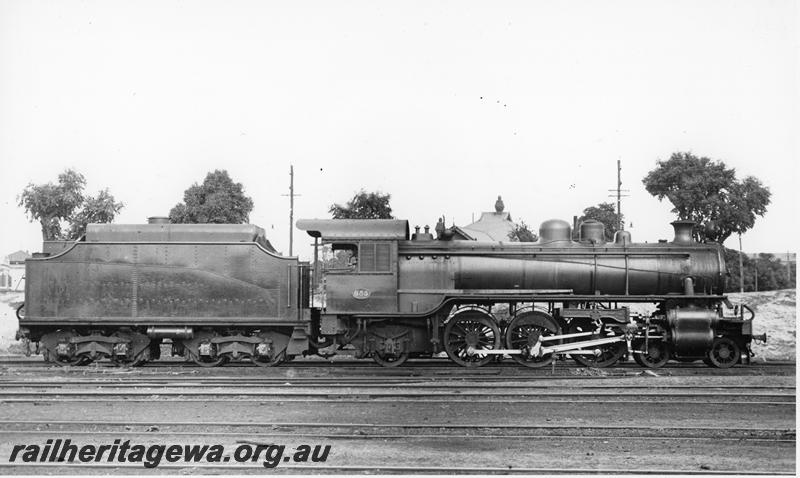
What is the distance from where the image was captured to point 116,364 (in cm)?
1599

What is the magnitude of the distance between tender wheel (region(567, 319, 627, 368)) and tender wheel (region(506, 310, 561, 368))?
1.93 feet

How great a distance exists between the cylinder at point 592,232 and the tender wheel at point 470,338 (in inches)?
113

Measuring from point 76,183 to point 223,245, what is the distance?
93.3 feet

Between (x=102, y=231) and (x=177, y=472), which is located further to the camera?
(x=102, y=231)

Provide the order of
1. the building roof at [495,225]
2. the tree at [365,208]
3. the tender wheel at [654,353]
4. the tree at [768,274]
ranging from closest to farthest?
the tender wheel at [654,353] → the tree at [365,208] → the tree at [768,274] → the building roof at [495,225]

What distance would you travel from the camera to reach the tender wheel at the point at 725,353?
15625 mm

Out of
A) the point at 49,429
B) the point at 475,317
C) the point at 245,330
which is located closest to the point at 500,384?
the point at 475,317

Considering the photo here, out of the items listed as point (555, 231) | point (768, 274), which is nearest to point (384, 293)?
point (555, 231)

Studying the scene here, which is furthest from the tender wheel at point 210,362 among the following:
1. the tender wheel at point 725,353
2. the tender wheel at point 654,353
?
the tender wheel at point 725,353

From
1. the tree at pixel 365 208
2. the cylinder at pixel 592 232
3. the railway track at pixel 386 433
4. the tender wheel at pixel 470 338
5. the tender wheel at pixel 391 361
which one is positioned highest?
the tree at pixel 365 208

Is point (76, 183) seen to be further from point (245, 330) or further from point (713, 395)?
point (713, 395)

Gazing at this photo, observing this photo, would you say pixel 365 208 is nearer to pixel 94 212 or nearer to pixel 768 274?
pixel 94 212

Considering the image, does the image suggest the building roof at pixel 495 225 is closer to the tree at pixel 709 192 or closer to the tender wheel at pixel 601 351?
the tree at pixel 709 192

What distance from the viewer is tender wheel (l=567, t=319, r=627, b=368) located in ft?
51.2
